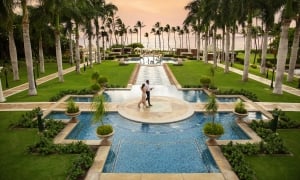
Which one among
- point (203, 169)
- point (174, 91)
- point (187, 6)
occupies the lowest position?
point (203, 169)

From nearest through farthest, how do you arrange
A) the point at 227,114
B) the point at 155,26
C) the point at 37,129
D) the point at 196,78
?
the point at 37,129
the point at 227,114
the point at 196,78
the point at 155,26

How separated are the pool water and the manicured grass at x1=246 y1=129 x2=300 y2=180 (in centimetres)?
162

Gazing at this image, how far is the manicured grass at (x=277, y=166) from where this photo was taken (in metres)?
8.38

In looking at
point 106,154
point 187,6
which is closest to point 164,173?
point 106,154

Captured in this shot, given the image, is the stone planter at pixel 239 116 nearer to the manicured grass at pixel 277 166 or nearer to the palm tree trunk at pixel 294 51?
the manicured grass at pixel 277 166

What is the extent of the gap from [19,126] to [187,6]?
128 feet

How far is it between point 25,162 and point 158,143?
5.75 meters

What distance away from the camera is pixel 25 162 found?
921cm

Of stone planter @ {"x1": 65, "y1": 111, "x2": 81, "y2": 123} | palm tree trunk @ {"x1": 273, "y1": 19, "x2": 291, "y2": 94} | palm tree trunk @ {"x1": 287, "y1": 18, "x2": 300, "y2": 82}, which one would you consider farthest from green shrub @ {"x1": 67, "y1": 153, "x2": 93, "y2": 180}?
palm tree trunk @ {"x1": 287, "y1": 18, "x2": 300, "y2": 82}

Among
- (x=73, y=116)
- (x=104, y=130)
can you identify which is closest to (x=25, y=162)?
(x=104, y=130)

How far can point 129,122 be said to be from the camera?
547 inches

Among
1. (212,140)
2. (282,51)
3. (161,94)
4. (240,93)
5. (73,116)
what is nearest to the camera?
(212,140)

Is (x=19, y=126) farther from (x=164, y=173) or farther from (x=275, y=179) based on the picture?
(x=275, y=179)

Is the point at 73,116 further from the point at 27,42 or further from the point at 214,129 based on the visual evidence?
the point at 27,42
